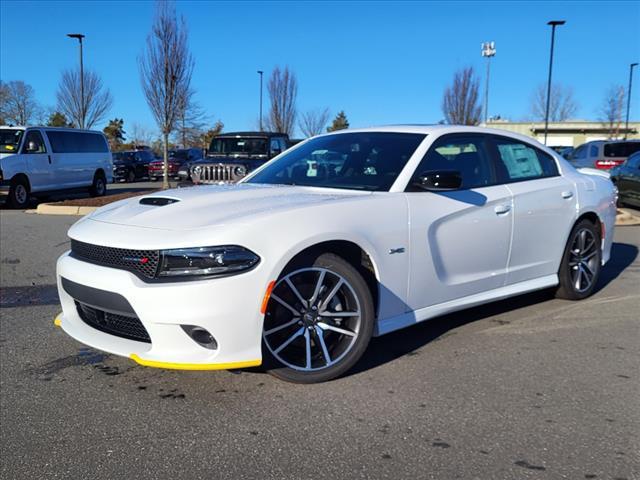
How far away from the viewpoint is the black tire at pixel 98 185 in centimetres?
1784

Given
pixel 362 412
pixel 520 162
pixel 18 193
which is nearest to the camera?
pixel 362 412

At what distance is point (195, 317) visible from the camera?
3.07m

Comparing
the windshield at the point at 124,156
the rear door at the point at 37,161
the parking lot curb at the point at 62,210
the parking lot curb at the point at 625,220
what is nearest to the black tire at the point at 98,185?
the rear door at the point at 37,161

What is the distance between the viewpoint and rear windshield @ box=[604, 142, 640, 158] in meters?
16.8

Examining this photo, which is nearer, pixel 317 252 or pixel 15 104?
pixel 317 252

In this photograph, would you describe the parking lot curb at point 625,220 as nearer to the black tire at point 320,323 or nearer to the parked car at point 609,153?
the parked car at point 609,153

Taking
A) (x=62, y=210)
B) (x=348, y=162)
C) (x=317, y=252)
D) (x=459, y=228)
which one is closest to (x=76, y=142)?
(x=62, y=210)

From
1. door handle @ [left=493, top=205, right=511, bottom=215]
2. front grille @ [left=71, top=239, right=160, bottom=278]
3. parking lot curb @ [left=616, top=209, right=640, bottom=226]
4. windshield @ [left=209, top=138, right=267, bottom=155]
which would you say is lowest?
parking lot curb @ [left=616, top=209, right=640, bottom=226]

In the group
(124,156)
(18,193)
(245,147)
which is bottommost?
(18,193)

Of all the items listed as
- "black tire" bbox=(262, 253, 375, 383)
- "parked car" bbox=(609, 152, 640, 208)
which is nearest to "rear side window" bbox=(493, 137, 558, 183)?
"black tire" bbox=(262, 253, 375, 383)

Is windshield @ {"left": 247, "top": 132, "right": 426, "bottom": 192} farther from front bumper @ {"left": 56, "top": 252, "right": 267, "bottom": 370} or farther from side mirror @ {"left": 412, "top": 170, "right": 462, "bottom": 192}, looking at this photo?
front bumper @ {"left": 56, "top": 252, "right": 267, "bottom": 370}

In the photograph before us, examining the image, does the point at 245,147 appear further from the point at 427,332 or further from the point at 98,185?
the point at 427,332

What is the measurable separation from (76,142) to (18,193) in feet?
8.99

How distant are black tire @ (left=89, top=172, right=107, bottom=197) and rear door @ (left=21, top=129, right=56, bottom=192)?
1.98 meters
